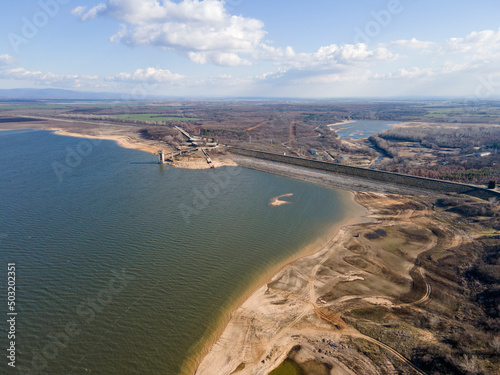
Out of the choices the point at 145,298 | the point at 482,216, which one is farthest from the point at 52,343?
the point at 482,216

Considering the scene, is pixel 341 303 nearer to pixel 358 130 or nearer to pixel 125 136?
pixel 125 136

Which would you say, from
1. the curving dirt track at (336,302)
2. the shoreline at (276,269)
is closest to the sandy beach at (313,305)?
the curving dirt track at (336,302)

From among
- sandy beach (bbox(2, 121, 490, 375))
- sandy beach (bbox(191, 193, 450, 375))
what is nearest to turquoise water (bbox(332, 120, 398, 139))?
sandy beach (bbox(2, 121, 490, 375))

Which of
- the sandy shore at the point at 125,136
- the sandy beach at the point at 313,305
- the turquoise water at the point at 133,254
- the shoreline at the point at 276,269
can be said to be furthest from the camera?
the sandy shore at the point at 125,136

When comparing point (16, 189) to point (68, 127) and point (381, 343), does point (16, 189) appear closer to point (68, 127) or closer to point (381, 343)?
point (381, 343)

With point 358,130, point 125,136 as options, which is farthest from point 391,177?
point 358,130

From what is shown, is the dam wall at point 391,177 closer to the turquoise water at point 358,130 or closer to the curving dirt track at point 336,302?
the curving dirt track at point 336,302
